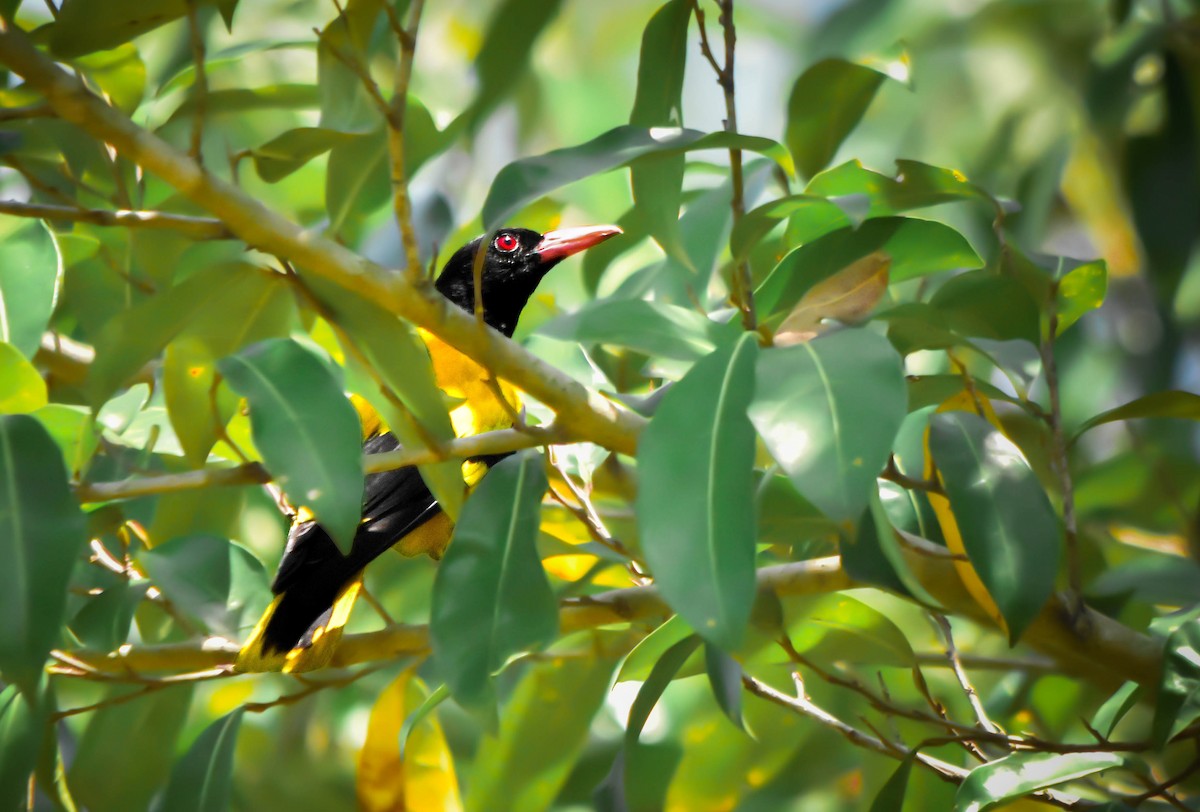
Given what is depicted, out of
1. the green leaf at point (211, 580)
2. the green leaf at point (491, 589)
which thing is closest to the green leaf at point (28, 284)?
the green leaf at point (211, 580)

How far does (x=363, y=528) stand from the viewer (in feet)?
9.29

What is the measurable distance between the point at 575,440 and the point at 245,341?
1.91 feet

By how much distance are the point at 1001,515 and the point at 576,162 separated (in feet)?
2.89

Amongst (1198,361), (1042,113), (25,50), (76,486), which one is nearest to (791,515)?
(76,486)

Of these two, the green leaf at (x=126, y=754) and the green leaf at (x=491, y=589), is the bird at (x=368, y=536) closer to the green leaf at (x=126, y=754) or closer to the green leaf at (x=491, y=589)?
the green leaf at (x=491, y=589)

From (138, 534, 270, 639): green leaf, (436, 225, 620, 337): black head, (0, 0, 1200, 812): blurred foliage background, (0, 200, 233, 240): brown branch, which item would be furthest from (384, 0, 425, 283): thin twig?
(436, 225, 620, 337): black head

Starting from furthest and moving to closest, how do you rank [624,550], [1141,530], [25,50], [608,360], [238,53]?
[1141,530] → [608,360] → [238,53] → [624,550] → [25,50]

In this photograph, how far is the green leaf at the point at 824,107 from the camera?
102 inches

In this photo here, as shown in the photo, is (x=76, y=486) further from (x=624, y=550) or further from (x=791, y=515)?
(x=791, y=515)

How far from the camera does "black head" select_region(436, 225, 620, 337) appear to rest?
4.08 metres

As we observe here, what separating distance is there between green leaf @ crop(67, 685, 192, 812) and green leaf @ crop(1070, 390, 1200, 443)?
223 cm

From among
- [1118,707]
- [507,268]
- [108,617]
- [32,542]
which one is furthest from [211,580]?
[507,268]

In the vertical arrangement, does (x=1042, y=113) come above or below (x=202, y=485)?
below

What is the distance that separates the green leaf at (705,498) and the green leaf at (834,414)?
5 cm
